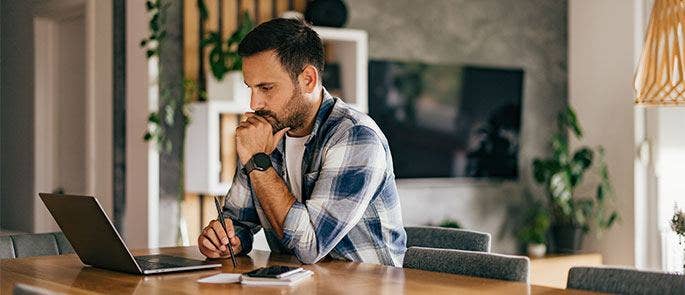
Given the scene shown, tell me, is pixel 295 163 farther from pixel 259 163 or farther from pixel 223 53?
pixel 223 53

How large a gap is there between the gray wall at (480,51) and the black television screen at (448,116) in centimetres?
9

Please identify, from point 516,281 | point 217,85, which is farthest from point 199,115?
point 516,281

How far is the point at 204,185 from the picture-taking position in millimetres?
4781

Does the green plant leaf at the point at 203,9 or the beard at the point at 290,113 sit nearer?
the beard at the point at 290,113

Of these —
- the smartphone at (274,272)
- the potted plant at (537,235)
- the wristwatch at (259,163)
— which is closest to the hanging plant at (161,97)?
the wristwatch at (259,163)

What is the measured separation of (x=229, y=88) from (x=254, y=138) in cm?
243

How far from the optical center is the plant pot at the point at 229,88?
4.88 m

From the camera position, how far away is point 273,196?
7.88 feet

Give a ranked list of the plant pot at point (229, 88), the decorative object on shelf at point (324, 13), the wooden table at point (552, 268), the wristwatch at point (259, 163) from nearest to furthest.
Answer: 1. the wristwatch at point (259, 163)
2. the plant pot at point (229, 88)
3. the decorative object on shelf at point (324, 13)
4. the wooden table at point (552, 268)

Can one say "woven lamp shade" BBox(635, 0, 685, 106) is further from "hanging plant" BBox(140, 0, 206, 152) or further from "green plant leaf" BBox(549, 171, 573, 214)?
"green plant leaf" BBox(549, 171, 573, 214)

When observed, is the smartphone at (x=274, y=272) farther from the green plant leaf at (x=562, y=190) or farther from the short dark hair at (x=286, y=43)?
the green plant leaf at (x=562, y=190)

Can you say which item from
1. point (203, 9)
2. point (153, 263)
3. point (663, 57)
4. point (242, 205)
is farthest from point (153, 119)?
point (663, 57)

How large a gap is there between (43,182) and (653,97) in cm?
448

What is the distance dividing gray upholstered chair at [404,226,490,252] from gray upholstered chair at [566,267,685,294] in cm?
76
